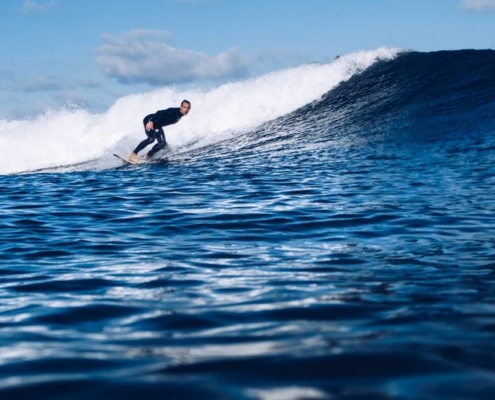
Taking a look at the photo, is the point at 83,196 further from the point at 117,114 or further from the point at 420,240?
the point at 117,114

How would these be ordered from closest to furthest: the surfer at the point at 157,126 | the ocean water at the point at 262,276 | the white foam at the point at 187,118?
the ocean water at the point at 262,276 < the surfer at the point at 157,126 < the white foam at the point at 187,118

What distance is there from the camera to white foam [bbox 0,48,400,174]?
19.6 meters

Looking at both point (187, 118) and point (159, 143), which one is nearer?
point (159, 143)

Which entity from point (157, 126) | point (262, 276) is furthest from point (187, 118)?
point (262, 276)

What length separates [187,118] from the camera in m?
20.1

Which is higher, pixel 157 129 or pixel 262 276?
pixel 157 129

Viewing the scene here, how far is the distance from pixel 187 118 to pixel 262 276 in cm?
1602

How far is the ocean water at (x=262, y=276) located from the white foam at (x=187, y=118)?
5.91 metres

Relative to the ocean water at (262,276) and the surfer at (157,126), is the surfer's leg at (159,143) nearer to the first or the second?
the surfer at (157,126)

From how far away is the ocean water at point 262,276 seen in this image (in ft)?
8.38

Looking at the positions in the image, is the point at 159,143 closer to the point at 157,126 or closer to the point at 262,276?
the point at 157,126

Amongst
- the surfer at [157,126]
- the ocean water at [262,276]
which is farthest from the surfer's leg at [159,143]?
the ocean water at [262,276]

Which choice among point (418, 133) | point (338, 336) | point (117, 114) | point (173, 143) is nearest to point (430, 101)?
point (418, 133)

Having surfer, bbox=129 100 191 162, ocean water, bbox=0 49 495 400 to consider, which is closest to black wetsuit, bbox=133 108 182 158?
surfer, bbox=129 100 191 162
